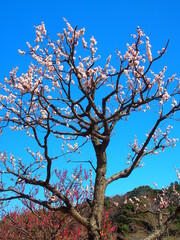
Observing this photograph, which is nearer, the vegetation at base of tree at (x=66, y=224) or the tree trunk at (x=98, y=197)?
the tree trunk at (x=98, y=197)

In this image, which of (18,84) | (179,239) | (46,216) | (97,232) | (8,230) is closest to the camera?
(97,232)

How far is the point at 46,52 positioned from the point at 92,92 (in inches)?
47.2

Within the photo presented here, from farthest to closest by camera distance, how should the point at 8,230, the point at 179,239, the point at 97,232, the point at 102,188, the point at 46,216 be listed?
the point at 179,239 → the point at 8,230 → the point at 46,216 → the point at 102,188 → the point at 97,232

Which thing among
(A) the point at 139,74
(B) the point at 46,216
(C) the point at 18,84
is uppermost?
(C) the point at 18,84

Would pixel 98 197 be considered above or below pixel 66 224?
below

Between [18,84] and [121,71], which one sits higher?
[18,84]

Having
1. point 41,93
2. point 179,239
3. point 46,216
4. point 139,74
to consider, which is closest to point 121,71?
point 139,74

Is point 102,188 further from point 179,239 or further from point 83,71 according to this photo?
point 179,239

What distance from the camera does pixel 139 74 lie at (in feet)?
14.8

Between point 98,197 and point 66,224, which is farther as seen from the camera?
point 66,224

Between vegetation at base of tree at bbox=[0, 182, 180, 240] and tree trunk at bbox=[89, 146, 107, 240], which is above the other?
vegetation at base of tree at bbox=[0, 182, 180, 240]

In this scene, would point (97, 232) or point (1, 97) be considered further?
point (1, 97)

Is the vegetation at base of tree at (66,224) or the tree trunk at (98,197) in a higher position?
the vegetation at base of tree at (66,224)

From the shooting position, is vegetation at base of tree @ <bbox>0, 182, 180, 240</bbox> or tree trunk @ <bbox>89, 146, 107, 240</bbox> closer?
tree trunk @ <bbox>89, 146, 107, 240</bbox>
